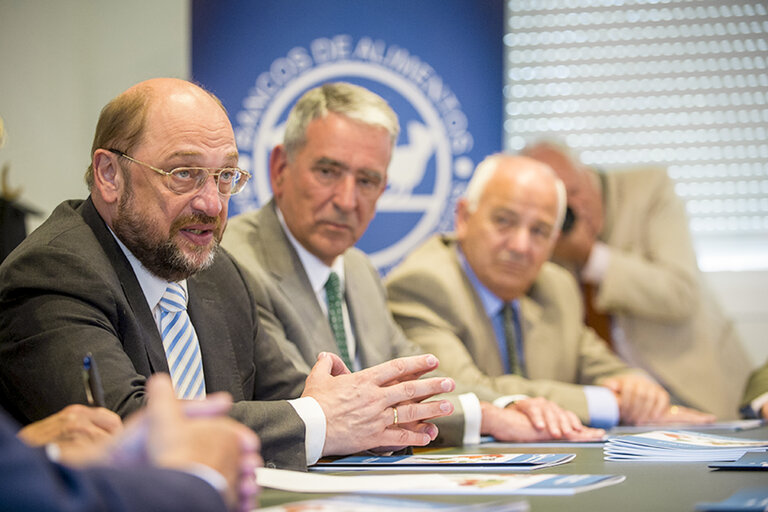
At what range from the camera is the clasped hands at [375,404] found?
184 centimetres

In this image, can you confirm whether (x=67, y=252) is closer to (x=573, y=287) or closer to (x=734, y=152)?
(x=573, y=287)

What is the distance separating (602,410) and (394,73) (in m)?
2.09

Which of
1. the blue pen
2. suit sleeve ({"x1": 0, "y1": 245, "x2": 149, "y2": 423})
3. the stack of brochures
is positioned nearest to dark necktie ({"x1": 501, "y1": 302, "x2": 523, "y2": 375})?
the stack of brochures

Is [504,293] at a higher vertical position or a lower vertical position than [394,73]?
lower

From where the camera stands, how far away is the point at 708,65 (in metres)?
5.34

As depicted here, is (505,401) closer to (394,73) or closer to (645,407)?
(645,407)

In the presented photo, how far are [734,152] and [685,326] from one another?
1.31 meters

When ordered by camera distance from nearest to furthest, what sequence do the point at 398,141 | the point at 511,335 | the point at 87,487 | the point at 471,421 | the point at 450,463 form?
1. the point at 87,487
2. the point at 450,463
3. the point at 471,421
4. the point at 511,335
5. the point at 398,141

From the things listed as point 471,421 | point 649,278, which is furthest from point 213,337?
point 649,278

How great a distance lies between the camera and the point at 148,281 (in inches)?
75.5

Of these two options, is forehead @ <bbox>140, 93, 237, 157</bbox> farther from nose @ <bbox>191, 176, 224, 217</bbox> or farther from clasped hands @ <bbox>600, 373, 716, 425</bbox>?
clasped hands @ <bbox>600, 373, 716, 425</bbox>

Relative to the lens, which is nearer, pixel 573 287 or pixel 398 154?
pixel 573 287

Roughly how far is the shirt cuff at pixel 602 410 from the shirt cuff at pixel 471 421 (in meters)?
0.65

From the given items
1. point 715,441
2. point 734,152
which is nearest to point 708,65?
point 734,152
